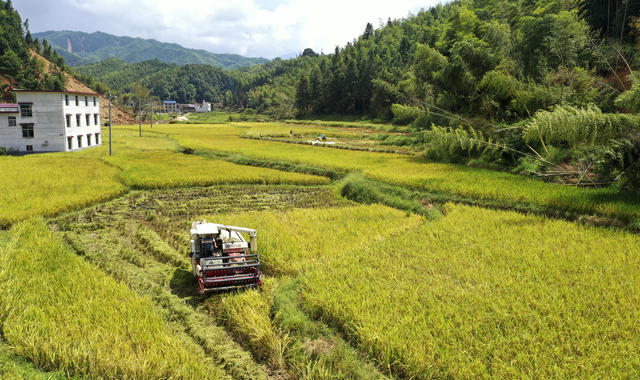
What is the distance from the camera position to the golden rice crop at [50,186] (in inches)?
467

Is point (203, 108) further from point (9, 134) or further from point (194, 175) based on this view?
point (194, 175)

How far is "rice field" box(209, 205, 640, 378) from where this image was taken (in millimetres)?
4688

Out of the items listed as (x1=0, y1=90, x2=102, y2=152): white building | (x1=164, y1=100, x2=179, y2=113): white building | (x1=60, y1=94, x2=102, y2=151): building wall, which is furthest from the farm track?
(x1=164, y1=100, x2=179, y2=113): white building

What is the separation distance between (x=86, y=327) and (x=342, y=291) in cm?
410

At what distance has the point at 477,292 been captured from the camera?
6.33m

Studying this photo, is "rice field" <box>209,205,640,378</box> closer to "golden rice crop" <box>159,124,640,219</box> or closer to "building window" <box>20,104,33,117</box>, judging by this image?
"golden rice crop" <box>159,124,640,219</box>

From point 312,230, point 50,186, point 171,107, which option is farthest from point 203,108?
point 312,230

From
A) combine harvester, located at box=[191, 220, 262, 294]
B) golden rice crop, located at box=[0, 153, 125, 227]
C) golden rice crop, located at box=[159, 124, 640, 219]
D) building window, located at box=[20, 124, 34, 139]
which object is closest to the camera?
combine harvester, located at box=[191, 220, 262, 294]

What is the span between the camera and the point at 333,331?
5.68 metres

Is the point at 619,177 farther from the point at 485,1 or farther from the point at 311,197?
the point at 485,1

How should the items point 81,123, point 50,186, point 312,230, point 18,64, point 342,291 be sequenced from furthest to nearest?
1. point 18,64
2. point 81,123
3. point 50,186
4. point 312,230
5. point 342,291

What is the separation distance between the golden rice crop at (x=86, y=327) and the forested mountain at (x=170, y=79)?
143m

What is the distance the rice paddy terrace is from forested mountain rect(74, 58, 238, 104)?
140m

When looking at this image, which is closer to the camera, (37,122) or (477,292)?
(477,292)
